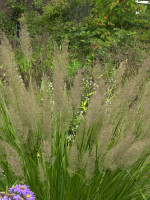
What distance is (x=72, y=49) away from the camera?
7.72 m

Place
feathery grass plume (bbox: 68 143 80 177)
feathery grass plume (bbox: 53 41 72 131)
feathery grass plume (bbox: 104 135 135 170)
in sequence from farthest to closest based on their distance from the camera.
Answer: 1. feathery grass plume (bbox: 53 41 72 131)
2. feathery grass plume (bbox: 68 143 80 177)
3. feathery grass plume (bbox: 104 135 135 170)

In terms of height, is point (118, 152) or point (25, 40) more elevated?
point (25, 40)

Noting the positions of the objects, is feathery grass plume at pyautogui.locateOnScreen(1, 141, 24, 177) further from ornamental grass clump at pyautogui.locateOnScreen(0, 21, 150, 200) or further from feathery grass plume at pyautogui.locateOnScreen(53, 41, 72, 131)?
feathery grass plume at pyautogui.locateOnScreen(53, 41, 72, 131)

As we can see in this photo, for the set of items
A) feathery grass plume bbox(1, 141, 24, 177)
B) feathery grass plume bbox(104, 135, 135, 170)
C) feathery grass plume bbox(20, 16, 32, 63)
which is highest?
feathery grass plume bbox(20, 16, 32, 63)

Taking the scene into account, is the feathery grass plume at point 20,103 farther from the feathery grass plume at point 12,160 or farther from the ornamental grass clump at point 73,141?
the feathery grass plume at point 12,160

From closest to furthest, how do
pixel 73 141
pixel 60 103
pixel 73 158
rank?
pixel 73 158 → pixel 60 103 → pixel 73 141

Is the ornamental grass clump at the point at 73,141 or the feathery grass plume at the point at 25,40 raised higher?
the feathery grass plume at the point at 25,40

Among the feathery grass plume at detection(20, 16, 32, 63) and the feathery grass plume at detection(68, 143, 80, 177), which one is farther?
the feathery grass plume at detection(20, 16, 32, 63)

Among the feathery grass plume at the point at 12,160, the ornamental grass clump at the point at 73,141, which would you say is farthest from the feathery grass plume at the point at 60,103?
the feathery grass plume at the point at 12,160

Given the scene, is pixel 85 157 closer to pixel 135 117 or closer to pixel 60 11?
pixel 135 117

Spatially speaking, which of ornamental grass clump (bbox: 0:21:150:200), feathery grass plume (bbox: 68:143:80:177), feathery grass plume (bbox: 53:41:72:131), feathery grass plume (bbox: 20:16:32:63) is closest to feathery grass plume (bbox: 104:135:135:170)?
ornamental grass clump (bbox: 0:21:150:200)

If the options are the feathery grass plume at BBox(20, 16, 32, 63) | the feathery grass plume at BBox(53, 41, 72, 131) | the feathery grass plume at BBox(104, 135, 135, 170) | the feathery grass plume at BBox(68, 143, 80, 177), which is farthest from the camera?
the feathery grass plume at BBox(20, 16, 32, 63)

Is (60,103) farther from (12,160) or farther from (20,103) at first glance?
(12,160)

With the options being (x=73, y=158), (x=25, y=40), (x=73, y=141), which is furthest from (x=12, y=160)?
(x=25, y=40)
